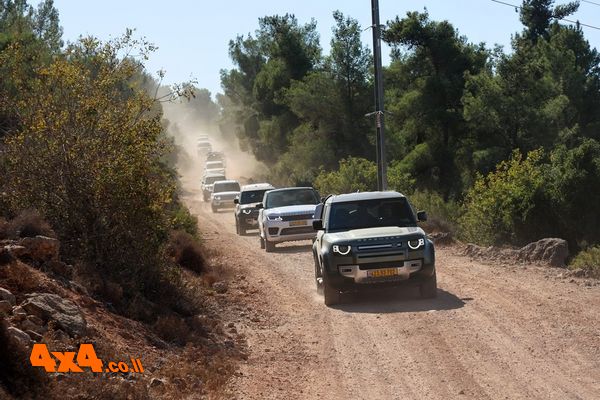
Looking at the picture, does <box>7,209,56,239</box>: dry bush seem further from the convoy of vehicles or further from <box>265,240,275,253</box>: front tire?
<box>265,240,275,253</box>: front tire

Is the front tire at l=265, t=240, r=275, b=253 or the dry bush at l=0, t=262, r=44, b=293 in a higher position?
the dry bush at l=0, t=262, r=44, b=293

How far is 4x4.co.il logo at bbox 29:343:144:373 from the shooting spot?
803cm

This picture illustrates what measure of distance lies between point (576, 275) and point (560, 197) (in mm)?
15709

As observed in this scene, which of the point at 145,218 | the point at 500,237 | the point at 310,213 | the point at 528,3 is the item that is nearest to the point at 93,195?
the point at 145,218

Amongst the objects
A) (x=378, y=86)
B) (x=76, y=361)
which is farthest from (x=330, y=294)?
(x=378, y=86)

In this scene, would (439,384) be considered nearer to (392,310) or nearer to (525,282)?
(392,310)

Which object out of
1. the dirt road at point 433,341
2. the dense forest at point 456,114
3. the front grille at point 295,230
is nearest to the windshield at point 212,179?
the dense forest at point 456,114

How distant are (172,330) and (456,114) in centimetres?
3808

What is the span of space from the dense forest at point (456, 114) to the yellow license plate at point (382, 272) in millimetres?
19263

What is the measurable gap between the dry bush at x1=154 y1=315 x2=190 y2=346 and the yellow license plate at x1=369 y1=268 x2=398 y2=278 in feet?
11.5

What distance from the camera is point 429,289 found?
14406 millimetres

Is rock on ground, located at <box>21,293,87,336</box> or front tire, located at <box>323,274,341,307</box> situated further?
front tire, located at <box>323,274,341,307</box>

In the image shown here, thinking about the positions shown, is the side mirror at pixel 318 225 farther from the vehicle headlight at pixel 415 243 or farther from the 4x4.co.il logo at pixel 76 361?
the 4x4.co.il logo at pixel 76 361

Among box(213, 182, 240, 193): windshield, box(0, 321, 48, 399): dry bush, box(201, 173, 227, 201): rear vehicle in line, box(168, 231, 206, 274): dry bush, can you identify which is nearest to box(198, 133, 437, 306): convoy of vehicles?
box(168, 231, 206, 274): dry bush
